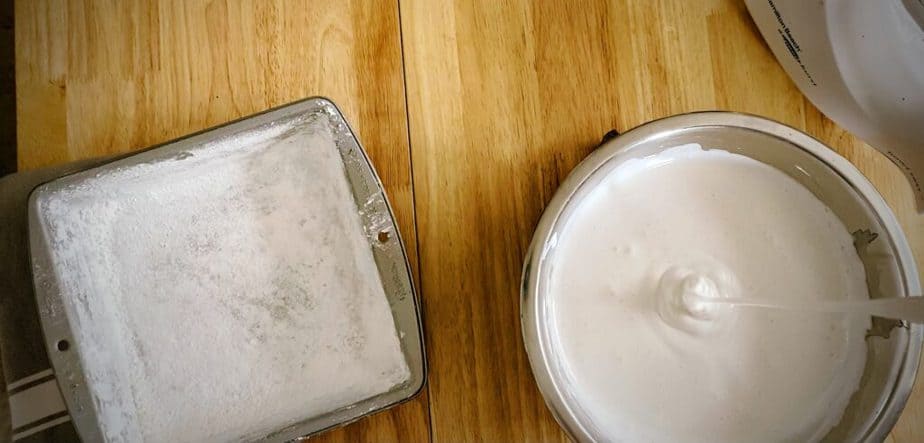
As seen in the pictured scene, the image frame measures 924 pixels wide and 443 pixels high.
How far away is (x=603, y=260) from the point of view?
0.51 metres

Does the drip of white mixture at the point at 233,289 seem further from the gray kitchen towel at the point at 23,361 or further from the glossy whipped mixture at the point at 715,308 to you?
the glossy whipped mixture at the point at 715,308

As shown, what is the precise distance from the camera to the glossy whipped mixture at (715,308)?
507 mm

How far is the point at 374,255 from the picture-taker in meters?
0.62

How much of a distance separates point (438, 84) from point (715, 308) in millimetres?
390

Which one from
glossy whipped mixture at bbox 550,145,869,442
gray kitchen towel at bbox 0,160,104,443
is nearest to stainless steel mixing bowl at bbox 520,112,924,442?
glossy whipped mixture at bbox 550,145,869,442

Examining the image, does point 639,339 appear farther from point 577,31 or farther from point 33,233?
point 33,233

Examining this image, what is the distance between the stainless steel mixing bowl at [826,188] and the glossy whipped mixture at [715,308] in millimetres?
25

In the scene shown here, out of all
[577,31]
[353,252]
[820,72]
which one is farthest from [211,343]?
[820,72]

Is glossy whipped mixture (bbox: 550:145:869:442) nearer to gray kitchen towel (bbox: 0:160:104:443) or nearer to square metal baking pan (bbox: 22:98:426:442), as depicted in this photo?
square metal baking pan (bbox: 22:98:426:442)

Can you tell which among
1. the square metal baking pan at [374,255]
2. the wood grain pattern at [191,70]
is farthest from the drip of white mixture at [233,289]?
the wood grain pattern at [191,70]

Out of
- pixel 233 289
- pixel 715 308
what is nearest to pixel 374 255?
pixel 233 289

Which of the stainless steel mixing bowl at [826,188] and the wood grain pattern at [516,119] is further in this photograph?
the wood grain pattern at [516,119]

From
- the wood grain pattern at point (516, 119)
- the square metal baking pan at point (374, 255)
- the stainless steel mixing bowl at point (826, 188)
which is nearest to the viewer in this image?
the stainless steel mixing bowl at point (826, 188)

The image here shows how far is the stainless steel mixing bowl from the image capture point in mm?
458
